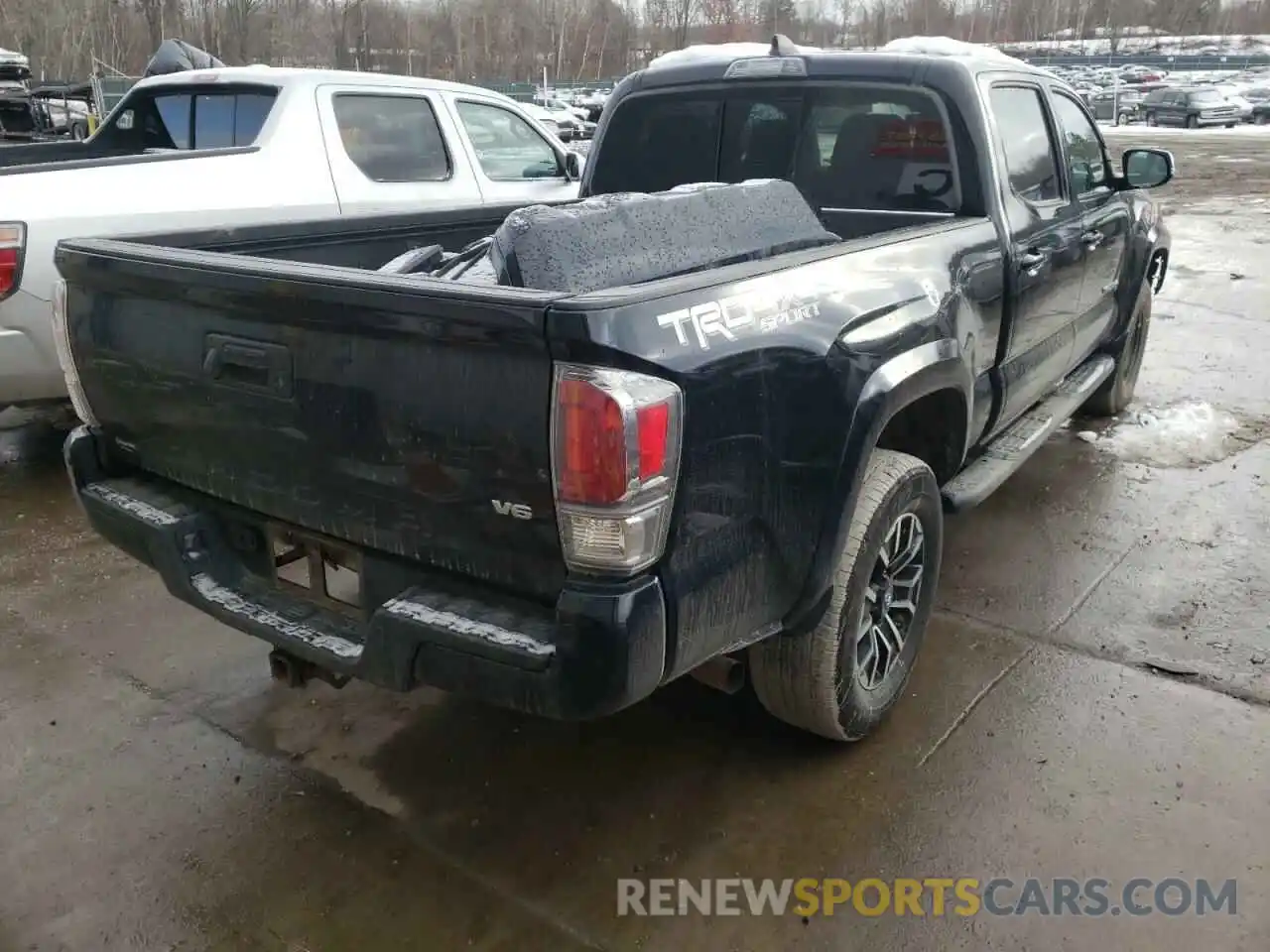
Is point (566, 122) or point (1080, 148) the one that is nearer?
point (1080, 148)

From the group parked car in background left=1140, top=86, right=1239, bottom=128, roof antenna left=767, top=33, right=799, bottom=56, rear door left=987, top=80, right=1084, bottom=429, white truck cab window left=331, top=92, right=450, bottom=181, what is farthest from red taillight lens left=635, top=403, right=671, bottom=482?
parked car in background left=1140, top=86, right=1239, bottom=128

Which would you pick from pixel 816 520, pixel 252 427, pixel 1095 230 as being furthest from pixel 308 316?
pixel 1095 230

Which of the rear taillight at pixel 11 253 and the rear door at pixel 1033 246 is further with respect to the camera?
the rear taillight at pixel 11 253

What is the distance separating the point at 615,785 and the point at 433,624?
1019 millimetres

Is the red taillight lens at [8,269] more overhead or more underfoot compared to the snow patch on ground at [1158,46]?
more underfoot

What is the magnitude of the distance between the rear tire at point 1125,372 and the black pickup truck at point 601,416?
7.41 ft

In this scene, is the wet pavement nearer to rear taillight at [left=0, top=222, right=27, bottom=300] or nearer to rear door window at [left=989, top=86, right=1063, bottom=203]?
rear taillight at [left=0, top=222, right=27, bottom=300]

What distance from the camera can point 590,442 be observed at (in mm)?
1917

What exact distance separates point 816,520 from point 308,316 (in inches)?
47.9

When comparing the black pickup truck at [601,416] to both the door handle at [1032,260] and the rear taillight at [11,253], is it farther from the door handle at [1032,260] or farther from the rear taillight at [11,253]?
the rear taillight at [11,253]

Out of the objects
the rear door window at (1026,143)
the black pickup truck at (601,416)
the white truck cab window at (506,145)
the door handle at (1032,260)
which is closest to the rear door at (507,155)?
the white truck cab window at (506,145)

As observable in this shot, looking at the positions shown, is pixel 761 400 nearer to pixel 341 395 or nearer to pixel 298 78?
pixel 341 395

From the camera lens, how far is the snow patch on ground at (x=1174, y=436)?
17.8 feet

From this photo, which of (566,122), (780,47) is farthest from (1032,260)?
(566,122)
